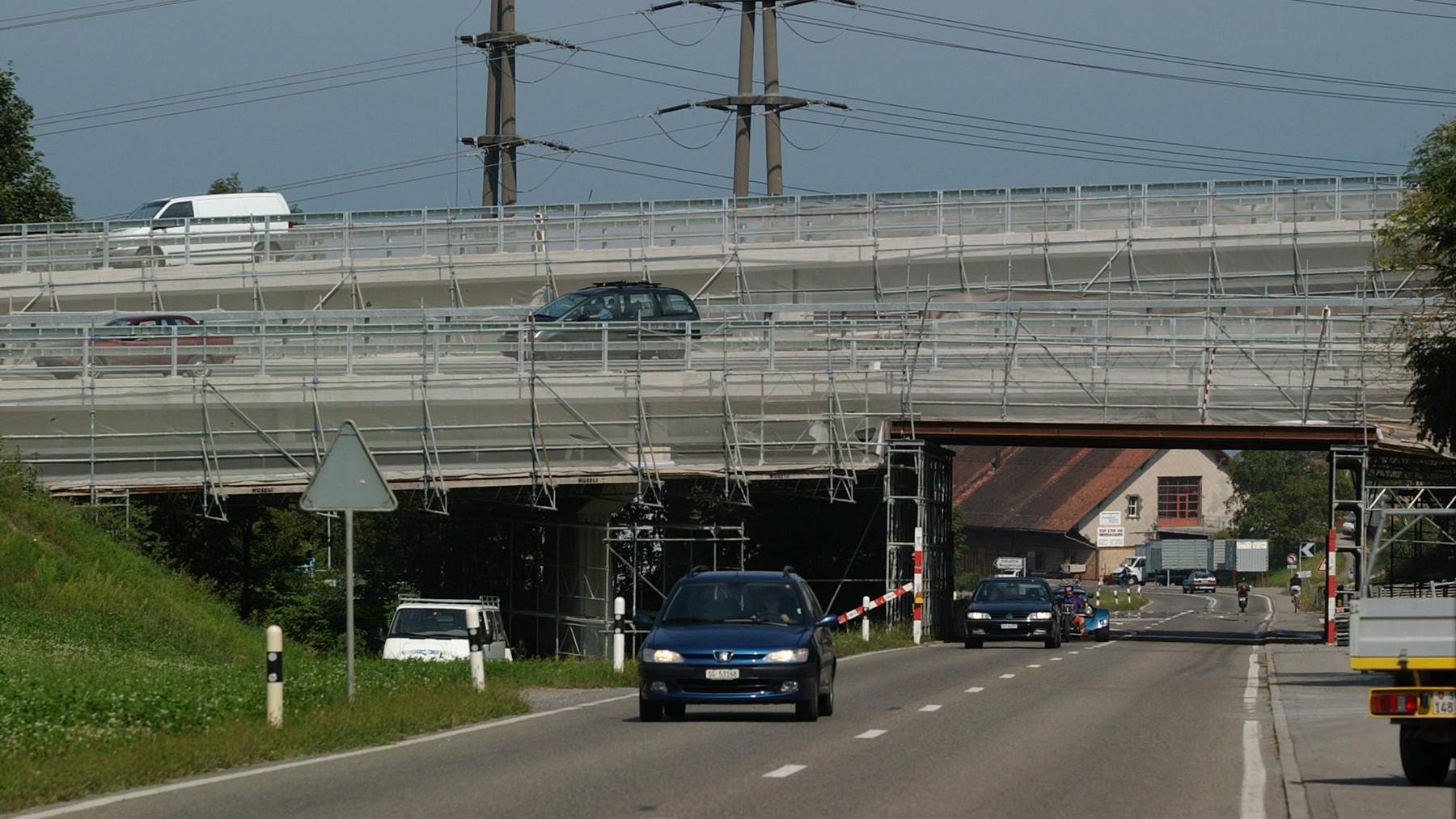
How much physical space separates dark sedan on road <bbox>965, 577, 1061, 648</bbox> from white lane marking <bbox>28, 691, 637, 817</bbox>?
1839 cm

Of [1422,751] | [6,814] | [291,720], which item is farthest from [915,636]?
[6,814]

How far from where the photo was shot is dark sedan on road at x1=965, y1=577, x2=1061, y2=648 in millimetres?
39094

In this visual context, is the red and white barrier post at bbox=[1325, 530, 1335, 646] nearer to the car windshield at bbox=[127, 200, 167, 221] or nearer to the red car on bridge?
the red car on bridge

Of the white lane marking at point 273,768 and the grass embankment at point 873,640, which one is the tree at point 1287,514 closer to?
the grass embankment at point 873,640

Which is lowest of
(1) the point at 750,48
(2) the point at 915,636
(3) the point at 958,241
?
(2) the point at 915,636

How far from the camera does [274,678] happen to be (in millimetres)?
17469

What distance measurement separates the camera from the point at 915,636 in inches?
1673

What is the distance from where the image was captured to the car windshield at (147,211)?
5966 centimetres

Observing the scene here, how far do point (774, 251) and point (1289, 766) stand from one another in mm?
42217

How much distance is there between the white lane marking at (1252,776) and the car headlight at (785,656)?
412cm

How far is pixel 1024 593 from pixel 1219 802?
27062 millimetres

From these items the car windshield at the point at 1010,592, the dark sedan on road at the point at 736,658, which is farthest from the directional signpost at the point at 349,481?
the car windshield at the point at 1010,592

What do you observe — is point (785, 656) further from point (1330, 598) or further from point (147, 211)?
point (147, 211)

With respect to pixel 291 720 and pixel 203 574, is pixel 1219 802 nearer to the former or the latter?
pixel 291 720
